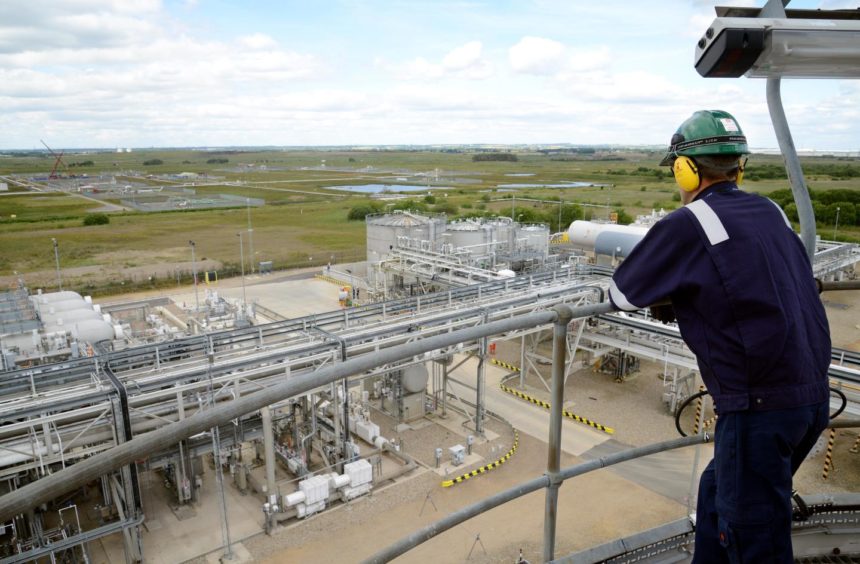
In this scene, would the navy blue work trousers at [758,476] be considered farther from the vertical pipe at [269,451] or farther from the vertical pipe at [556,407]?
the vertical pipe at [269,451]

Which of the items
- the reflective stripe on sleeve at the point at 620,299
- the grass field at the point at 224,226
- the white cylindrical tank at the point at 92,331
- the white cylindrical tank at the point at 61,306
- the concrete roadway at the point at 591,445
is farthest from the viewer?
the grass field at the point at 224,226

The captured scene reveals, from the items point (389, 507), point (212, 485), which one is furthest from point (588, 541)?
point (212, 485)

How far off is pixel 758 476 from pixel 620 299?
95 centimetres

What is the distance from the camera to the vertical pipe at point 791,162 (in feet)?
10.9

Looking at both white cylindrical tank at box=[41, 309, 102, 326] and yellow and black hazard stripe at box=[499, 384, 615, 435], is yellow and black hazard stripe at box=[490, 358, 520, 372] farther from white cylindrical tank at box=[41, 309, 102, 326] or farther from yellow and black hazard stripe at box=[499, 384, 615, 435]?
white cylindrical tank at box=[41, 309, 102, 326]

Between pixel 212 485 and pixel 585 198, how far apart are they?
81.7 m

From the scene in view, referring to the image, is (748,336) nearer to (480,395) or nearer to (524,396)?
(480,395)

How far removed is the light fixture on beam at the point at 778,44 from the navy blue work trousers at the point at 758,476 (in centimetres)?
177

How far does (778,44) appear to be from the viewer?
3.00 m

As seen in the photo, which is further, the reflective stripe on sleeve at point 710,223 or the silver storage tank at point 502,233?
the silver storage tank at point 502,233

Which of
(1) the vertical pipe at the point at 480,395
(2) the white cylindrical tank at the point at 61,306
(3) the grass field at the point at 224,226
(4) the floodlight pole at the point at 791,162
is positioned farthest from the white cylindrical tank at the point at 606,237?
(4) the floodlight pole at the point at 791,162

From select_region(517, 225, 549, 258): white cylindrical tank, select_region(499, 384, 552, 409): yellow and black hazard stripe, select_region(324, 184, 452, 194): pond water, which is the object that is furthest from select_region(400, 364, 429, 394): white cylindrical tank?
select_region(324, 184, 452, 194): pond water

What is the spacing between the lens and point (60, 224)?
69500 millimetres

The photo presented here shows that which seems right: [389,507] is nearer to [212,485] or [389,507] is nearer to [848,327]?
[212,485]
